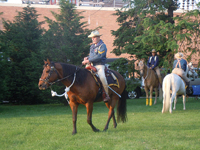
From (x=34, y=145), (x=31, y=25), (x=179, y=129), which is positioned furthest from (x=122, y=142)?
(x=31, y=25)

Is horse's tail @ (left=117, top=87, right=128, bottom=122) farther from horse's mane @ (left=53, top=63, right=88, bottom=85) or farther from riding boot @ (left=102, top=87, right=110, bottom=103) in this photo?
horse's mane @ (left=53, top=63, right=88, bottom=85)

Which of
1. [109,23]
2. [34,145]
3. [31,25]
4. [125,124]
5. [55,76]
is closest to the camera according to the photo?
[34,145]

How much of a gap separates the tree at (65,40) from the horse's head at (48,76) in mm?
8535

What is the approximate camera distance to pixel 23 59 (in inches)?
686

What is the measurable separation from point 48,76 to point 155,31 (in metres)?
10.8

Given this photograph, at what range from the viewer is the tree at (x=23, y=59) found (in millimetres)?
16656

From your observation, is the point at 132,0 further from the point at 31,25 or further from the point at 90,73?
the point at 90,73

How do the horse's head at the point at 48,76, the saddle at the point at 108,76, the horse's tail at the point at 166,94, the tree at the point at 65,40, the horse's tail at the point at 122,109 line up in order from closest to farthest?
the horse's head at the point at 48,76 < the saddle at the point at 108,76 < the horse's tail at the point at 122,109 < the horse's tail at the point at 166,94 < the tree at the point at 65,40

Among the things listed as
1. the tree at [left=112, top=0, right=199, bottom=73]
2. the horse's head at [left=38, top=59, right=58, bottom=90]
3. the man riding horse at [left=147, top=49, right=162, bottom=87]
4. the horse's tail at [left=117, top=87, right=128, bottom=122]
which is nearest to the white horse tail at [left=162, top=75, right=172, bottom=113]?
the horse's tail at [left=117, top=87, right=128, bottom=122]

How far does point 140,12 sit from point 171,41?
3.92m

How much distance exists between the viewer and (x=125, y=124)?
349 inches

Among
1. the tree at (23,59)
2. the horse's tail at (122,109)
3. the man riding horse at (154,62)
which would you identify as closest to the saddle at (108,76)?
the horse's tail at (122,109)

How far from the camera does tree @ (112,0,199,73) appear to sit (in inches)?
592

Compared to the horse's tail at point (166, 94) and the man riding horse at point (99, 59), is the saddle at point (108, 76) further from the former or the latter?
the horse's tail at point (166, 94)
